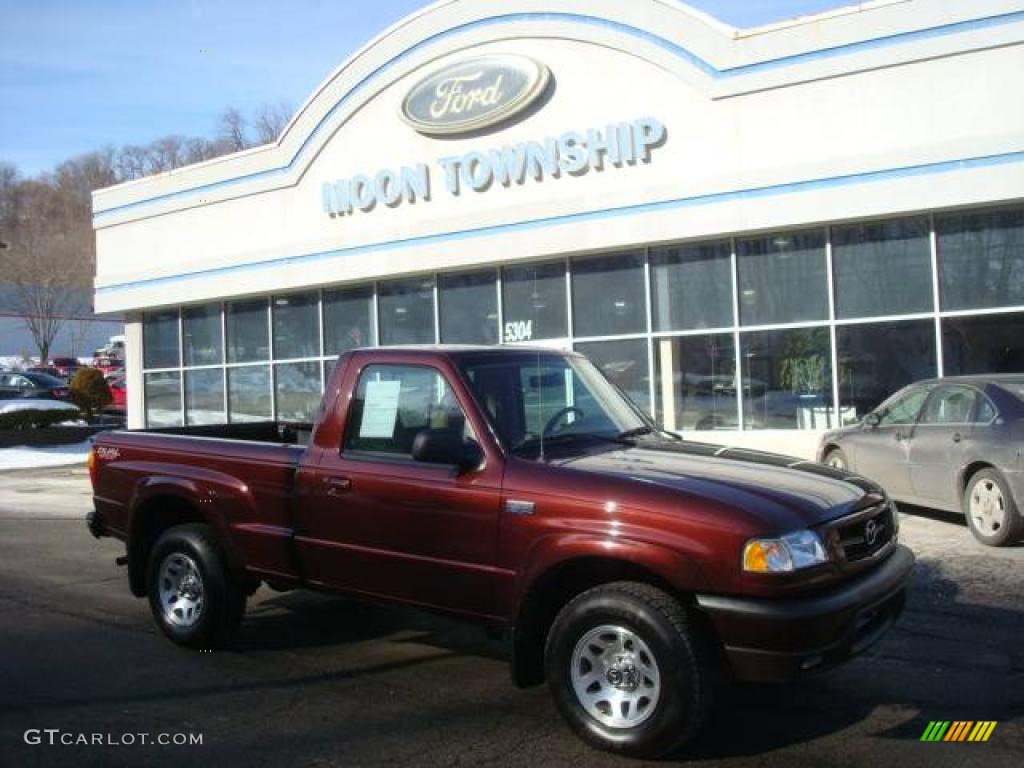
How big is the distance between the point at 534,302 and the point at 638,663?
12392 millimetres

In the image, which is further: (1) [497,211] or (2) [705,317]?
(1) [497,211]

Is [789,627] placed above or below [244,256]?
below

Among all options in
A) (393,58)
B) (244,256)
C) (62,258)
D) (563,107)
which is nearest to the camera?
(563,107)

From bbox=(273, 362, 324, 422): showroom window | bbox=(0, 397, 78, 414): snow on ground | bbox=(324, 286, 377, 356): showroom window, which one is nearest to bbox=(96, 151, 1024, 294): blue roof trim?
bbox=(324, 286, 377, 356): showroom window

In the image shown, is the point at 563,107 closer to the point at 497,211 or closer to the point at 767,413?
the point at 497,211

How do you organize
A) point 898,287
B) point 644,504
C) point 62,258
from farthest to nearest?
point 62,258, point 898,287, point 644,504

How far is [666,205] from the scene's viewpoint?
47.2 feet

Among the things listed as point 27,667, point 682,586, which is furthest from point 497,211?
point 682,586

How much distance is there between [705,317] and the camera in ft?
48.1

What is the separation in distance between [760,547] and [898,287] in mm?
10211

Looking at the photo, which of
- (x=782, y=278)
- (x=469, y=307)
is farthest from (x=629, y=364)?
(x=469, y=307)

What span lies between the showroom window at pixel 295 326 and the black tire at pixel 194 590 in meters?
13.1

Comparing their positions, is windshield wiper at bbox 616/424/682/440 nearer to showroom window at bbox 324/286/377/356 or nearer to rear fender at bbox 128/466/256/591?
rear fender at bbox 128/466/256/591

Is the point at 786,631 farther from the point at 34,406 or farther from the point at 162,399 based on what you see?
the point at 34,406
